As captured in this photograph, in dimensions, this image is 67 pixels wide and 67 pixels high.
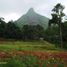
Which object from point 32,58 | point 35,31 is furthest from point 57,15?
point 32,58

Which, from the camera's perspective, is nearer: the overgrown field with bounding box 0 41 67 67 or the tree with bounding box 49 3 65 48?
the overgrown field with bounding box 0 41 67 67

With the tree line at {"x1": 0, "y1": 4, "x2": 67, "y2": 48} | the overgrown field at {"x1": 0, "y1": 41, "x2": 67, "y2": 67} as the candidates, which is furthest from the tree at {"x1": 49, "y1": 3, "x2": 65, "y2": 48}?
the overgrown field at {"x1": 0, "y1": 41, "x2": 67, "y2": 67}

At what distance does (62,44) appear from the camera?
6512 cm

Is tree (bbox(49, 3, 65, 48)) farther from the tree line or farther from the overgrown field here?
the overgrown field

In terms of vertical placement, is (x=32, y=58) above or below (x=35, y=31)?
below

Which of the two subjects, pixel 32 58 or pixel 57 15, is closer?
pixel 32 58

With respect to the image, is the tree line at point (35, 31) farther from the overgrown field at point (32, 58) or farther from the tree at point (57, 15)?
the overgrown field at point (32, 58)

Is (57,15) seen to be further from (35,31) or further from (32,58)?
(32,58)

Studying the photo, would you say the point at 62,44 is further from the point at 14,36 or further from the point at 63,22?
the point at 14,36

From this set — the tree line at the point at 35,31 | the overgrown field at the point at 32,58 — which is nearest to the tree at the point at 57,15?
the tree line at the point at 35,31

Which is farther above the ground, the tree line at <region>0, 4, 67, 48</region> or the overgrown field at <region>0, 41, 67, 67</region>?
the tree line at <region>0, 4, 67, 48</region>

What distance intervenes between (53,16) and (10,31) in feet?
43.3

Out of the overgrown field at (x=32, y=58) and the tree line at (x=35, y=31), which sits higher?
the tree line at (x=35, y=31)

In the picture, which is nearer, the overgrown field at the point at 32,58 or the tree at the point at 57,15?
the overgrown field at the point at 32,58
